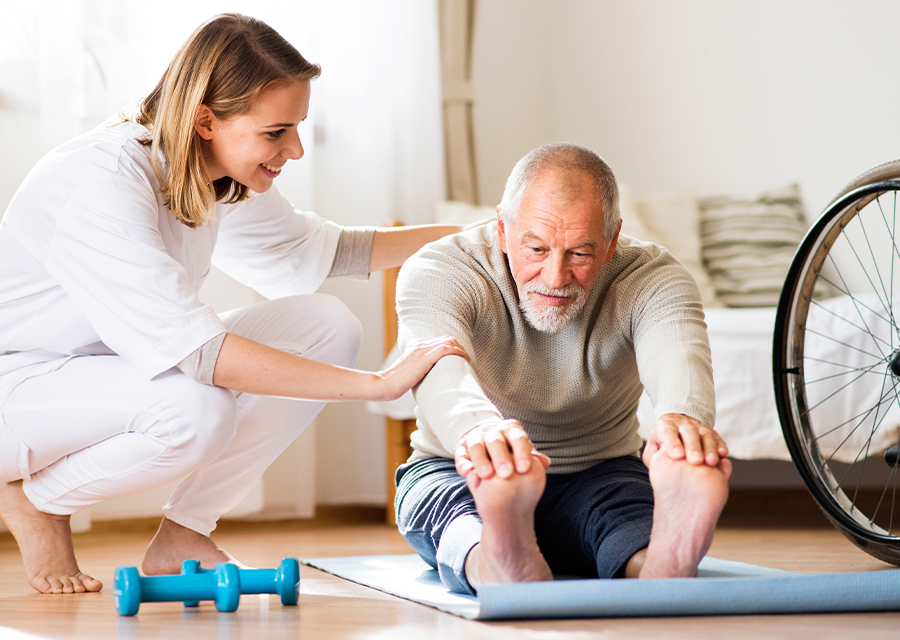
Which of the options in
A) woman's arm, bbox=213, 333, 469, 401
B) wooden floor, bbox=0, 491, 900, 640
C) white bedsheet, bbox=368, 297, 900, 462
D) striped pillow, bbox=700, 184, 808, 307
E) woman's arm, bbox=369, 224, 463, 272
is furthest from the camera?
striped pillow, bbox=700, 184, 808, 307

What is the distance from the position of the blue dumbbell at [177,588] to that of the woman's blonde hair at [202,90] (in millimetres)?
533

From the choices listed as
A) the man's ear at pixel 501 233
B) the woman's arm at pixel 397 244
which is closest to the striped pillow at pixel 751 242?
the woman's arm at pixel 397 244

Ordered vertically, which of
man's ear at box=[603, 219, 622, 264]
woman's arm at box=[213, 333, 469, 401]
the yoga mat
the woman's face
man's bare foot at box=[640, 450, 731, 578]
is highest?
the woman's face

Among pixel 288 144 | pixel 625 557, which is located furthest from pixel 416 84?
pixel 625 557

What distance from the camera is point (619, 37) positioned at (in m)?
3.63

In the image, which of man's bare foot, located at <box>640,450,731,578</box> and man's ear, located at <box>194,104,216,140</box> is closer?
man's bare foot, located at <box>640,450,731,578</box>

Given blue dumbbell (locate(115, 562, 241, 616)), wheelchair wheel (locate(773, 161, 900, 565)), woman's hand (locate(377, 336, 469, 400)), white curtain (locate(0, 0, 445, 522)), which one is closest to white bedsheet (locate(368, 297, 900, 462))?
wheelchair wheel (locate(773, 161, 900, 565))

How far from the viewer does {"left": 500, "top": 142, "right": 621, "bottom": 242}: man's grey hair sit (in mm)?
1343

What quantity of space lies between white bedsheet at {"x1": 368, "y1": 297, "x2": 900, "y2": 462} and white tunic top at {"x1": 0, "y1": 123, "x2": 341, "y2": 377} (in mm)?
1230

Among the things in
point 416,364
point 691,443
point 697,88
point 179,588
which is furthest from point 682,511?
point 697,88

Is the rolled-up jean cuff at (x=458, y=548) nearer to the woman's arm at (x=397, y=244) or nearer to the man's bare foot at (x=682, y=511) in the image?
the man's bare foot at (x=682, y=511)

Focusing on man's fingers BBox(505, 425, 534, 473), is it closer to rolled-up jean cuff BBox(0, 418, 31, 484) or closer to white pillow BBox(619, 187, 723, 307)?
rolled-up jean cuff BBox(0, 418, 31, 484)

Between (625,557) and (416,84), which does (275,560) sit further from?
(416,84)

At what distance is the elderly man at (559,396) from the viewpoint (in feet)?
3.58
